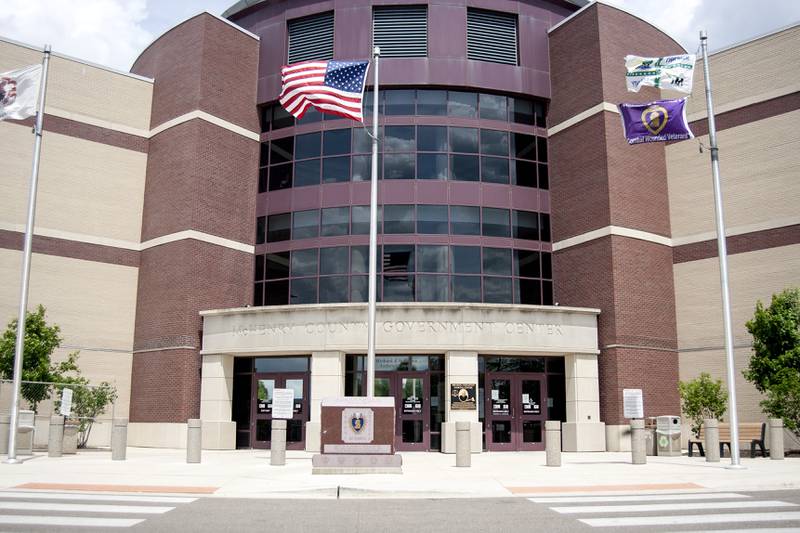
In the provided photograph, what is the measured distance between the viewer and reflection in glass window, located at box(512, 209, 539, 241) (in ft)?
108

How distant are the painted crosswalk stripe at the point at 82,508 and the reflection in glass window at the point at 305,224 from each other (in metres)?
21.1

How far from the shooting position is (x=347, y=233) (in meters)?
32.4

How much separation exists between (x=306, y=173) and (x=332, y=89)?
1185 cm

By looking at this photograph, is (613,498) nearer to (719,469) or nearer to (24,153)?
(719,469)

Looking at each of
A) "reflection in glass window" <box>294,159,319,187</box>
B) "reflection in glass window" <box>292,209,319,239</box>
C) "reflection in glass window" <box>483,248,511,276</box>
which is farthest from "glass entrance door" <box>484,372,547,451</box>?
"reflection in glass window" <box>294,159,319,187</box>

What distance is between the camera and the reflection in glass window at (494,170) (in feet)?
108

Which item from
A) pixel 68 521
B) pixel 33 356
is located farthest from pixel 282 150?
pixel 68 521

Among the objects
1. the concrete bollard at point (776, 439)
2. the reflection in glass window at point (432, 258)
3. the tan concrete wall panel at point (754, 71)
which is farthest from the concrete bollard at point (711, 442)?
the tan concrete wall panel at point (754, 71)

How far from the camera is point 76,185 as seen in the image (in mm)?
33406

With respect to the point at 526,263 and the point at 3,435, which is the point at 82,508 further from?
the point at 526,263

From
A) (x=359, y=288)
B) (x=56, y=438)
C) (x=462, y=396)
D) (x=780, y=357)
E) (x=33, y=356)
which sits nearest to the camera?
(x=56, y=438)

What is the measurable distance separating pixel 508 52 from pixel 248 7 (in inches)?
513

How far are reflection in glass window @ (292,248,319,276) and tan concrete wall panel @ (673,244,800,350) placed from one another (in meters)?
15.5

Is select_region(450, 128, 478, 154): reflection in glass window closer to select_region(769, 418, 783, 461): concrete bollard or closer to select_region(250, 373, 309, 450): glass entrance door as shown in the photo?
select_region(250, 373, 309, 450): glass entrance door
